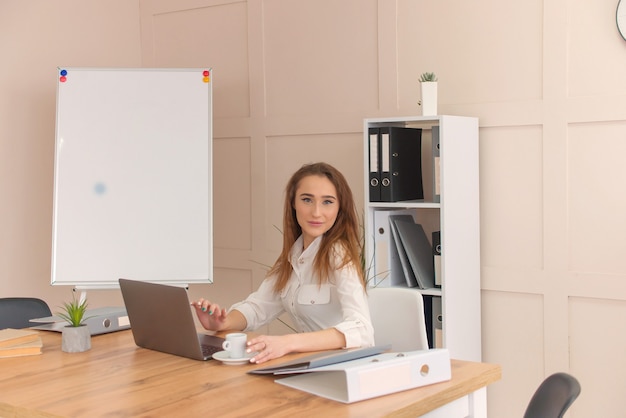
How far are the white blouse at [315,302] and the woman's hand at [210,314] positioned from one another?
153mm

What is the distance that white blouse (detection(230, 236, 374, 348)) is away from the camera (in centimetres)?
253

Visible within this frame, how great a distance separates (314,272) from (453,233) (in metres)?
1.06

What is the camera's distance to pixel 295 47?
4.47 meters

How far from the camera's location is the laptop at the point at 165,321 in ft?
7.67

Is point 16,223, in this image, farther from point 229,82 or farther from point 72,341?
point 72,341

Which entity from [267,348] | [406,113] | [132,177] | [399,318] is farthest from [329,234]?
[132,177]

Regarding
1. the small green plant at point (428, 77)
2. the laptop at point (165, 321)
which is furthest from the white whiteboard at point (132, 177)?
the laptop at point (165, 321)

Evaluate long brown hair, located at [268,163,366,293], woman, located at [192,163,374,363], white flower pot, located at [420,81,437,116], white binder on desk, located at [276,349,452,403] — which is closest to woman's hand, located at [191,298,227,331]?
woman, located at [192,163,374,363]

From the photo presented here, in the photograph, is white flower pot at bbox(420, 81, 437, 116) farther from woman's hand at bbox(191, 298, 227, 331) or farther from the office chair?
woman's hand at bbox(191, 298, 227, 331)

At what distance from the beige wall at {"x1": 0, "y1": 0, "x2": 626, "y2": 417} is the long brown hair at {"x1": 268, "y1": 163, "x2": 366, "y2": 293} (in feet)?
→ 4.05

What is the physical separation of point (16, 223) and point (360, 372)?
10.1 ft

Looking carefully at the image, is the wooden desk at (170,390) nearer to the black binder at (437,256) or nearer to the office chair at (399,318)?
the office chair at (399,318)

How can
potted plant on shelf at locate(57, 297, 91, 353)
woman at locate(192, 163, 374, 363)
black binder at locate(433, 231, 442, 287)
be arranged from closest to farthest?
potted plant on shelf at locate(57, 297, 91, 353) → woman at locate(192, 163, 374, 363) → black binder at locate(433, 231, 442, 287)

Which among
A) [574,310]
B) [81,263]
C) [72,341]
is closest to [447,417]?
[72,341]
